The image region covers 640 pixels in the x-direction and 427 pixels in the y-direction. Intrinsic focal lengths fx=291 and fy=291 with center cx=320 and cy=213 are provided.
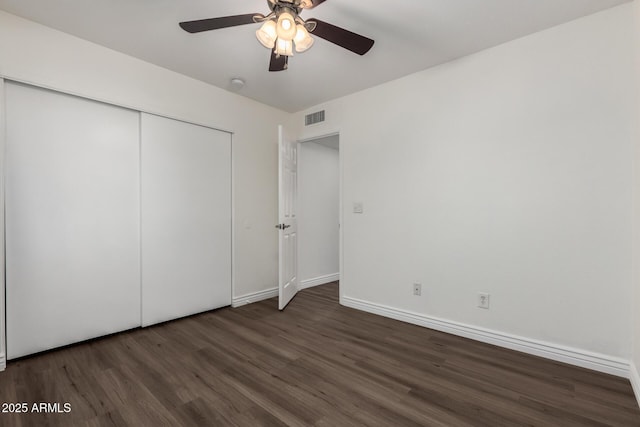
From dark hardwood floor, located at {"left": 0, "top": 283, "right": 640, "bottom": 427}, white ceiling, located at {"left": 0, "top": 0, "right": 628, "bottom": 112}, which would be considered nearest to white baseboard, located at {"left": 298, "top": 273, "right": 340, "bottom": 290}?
dark hardwood floor, located at {"left": 0, "top": 283, "right": 640, "bottom": 427}

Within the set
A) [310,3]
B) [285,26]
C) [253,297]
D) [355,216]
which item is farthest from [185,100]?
[253,297]

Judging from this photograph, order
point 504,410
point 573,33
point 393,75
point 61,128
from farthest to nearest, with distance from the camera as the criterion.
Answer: point 393,75 < point 61,128 < point 573,33 < point 504,410

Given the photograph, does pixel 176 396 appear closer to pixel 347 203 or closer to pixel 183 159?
pixel 183 159

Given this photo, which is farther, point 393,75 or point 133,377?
point 393,75

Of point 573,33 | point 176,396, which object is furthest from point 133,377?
point 573,33

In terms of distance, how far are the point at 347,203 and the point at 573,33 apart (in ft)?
7.97

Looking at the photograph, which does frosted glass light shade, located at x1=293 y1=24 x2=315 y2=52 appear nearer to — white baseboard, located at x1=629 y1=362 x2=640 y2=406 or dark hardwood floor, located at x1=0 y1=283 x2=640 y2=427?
dark hardwood floor, located at x1=0 y1=283 x2=640 y2=427

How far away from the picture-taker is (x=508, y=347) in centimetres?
245

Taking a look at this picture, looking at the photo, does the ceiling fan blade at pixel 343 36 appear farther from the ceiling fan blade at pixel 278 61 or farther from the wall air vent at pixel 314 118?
the wall air vent at pixel 314 118

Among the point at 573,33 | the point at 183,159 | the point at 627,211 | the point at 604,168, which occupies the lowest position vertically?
the point at 627,211

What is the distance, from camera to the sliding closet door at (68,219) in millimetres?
2205

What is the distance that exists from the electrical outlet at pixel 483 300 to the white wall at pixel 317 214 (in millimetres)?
2346

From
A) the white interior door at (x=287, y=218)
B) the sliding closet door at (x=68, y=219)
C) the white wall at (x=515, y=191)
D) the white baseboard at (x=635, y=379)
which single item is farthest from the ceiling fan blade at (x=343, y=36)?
the white baseboard at (x=635, y=379)

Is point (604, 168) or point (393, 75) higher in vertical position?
point (393, 75)
